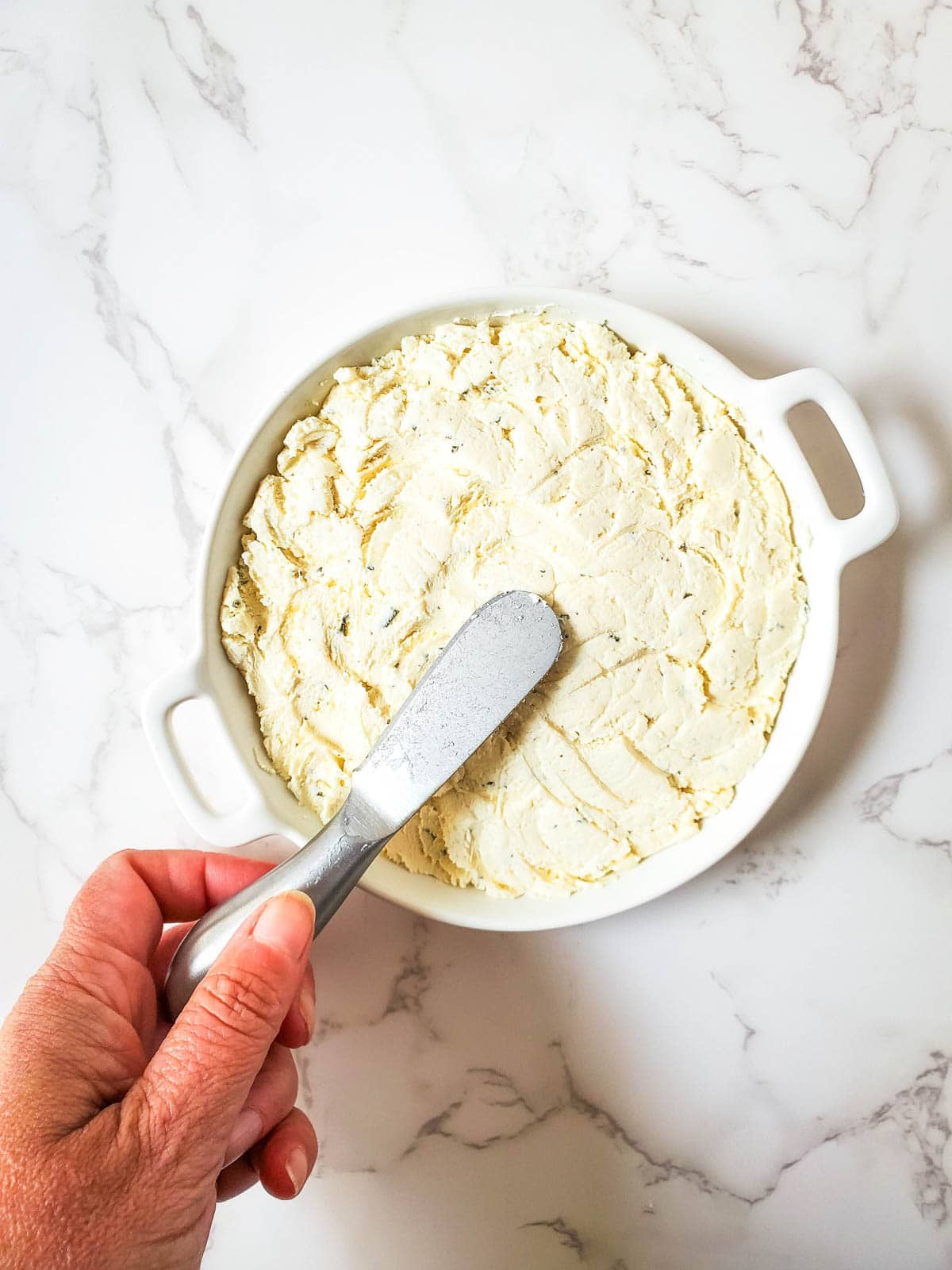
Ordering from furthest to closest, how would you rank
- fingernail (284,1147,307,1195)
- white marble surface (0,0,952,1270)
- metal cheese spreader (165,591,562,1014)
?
white marble surface (0,0,952,1270), fingernail (284,1147,307,1195), metal cheese spreader (165,591,562,1014)

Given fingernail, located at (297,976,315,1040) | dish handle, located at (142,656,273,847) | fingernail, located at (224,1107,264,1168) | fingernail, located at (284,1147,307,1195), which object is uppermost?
dish handle, located at (142,656,273,847)

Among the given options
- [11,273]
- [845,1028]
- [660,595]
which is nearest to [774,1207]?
[845,1028]

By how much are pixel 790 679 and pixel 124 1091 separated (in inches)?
32.2

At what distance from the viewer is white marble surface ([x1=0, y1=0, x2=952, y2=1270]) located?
3.85ft

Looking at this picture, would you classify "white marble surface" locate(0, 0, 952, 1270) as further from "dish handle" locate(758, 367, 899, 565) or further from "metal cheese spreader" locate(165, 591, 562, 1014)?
"metal cheese spreader" locate(165, 591, 562, 1014)

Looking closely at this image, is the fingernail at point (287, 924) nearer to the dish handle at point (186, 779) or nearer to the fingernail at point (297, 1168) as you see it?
the dish handle at point (186, 779)

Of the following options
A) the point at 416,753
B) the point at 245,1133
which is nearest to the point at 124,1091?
the point at 245,1133

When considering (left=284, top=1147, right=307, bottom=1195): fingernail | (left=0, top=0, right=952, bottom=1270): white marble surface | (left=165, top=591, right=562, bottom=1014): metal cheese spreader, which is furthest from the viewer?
(left=0, top=0, right=952, bottom=1270): white marble surface

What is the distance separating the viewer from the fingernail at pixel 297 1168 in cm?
106

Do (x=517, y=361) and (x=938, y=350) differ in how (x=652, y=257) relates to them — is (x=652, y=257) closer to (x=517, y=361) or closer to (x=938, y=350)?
(x=517, y=361)

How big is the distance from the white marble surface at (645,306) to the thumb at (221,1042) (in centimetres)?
34

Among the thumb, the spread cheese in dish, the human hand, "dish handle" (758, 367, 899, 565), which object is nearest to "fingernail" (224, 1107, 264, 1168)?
the human hand

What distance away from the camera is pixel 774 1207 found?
1.19 metres

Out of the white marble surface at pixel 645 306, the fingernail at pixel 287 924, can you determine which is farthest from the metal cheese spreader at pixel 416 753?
the white marble surface at pixel 645 306
